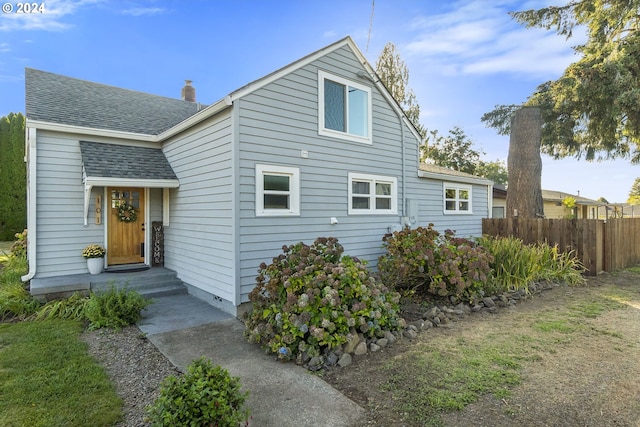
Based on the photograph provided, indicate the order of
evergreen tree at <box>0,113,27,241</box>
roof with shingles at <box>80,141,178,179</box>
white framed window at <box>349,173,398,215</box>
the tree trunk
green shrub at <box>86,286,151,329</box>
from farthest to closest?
1. evergreen tree at <box>0,113,27,241</box>
2. the tree trunk
3. white framed window at <box>349,173,398,215</box>
4. roof with shingles at <box>80,141,178,179</box>
5. green shrub at <box>86,286,151,329</box>

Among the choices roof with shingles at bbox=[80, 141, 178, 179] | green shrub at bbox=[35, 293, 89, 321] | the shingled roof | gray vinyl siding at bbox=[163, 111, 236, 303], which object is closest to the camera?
green shrub at bbox=[35, 293, 89, 321]

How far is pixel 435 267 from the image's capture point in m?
5.79

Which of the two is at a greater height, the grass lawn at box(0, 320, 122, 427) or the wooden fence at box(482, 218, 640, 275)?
the wooden fence at box(482, 218, 640, 275)

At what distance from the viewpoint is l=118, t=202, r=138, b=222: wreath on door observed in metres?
7.88

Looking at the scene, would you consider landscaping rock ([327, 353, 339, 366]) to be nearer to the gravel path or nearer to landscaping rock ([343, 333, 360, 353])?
landscaping rock ([343, 333, 360, 353])

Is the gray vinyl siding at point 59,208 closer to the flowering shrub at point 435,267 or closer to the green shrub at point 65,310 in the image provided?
the green shrub at point 65,310

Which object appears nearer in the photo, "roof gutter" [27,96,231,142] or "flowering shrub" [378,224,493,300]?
"flowering shrub" [378,224,493,300]

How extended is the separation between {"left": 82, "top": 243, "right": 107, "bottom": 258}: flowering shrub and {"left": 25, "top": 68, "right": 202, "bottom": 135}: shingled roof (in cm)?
272

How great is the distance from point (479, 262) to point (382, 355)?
9.71ft

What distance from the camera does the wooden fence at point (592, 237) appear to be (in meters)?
8.55

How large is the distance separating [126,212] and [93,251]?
1188 millimetres

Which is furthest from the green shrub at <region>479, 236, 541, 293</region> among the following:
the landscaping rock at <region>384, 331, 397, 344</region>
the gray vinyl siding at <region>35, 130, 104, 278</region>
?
the gray vinyl siding at <region>35, 130, 104, 278</region>

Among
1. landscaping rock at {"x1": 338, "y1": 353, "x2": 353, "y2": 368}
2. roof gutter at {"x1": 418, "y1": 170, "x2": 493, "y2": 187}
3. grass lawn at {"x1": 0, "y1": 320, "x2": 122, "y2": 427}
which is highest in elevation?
roof gutter at {"x1": 418, "y1": 170, "x2": 493, "y2": 187}

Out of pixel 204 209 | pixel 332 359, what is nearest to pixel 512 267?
pixel 332 359
